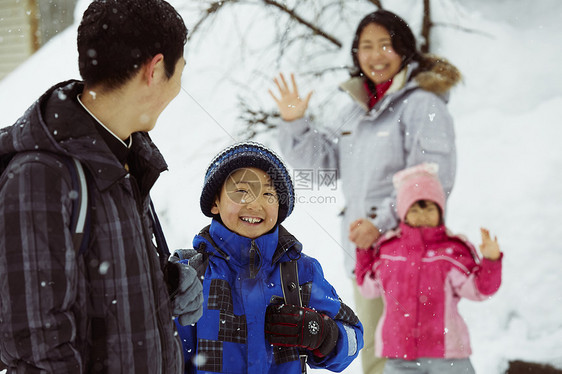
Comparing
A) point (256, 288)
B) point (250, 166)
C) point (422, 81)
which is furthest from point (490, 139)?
point (256, 288)

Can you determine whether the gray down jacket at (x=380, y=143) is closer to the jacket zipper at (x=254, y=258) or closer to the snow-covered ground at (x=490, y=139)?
the snow-covered ground at (x=490, y=139)

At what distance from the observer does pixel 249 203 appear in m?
1.61

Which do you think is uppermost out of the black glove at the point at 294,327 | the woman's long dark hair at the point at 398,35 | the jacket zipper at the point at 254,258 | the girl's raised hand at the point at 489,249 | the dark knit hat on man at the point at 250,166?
the woman's long dark hair at the point at 398,35

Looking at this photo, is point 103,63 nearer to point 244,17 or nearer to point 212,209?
point 212,209

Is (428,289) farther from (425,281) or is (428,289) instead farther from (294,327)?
(294,327)

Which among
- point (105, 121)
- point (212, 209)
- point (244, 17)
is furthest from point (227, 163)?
point (244, 17)

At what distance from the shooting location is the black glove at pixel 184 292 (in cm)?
132

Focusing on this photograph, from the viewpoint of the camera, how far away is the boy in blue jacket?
1.48m

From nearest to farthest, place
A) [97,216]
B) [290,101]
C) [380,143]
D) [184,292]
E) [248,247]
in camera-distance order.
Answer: [97,216] → [184,292] → [248,247] → [380,143] → [290,101]

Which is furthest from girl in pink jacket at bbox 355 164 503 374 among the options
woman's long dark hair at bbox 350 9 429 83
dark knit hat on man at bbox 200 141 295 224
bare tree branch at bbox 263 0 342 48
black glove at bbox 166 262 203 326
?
black glove at bbox 166 262 203 326

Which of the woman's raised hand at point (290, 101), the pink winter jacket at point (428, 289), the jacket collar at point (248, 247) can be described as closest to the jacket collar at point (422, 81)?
the woman's raised hand at point (290, 101)

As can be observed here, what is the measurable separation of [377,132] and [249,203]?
1645 millimetres

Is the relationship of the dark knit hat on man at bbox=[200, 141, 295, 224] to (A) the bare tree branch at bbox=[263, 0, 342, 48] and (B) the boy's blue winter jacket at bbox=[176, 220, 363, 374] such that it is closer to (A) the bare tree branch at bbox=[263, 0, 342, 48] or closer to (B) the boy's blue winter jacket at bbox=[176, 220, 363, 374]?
(B) the boy's blue winter jacket at bbox=[176, 220, 363, 374]

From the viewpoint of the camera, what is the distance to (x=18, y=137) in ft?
3.48
